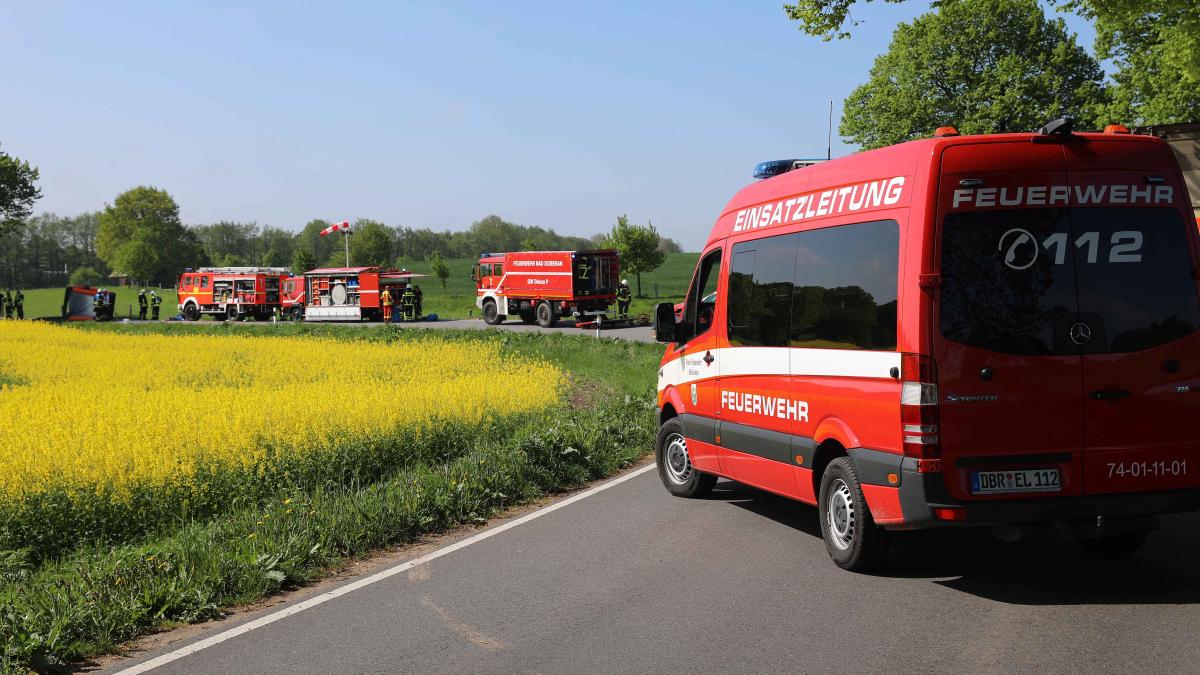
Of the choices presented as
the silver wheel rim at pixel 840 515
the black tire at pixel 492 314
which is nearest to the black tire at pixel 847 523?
the silver wheel rim at pixel 840 515

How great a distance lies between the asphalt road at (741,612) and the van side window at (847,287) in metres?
1.45

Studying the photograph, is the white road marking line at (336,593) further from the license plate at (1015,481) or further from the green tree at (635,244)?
the green tree at (635,244)

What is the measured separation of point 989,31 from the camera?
157 ft

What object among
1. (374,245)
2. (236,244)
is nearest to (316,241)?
(236,244)

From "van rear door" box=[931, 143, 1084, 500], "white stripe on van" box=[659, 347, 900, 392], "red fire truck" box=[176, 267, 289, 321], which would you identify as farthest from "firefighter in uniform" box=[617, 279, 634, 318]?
"van rear door" box=[931, 143, 1084, 500]

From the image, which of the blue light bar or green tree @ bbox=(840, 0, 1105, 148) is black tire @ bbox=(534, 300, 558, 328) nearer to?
green tree @ bbox=(840, 0, 1105, 148)

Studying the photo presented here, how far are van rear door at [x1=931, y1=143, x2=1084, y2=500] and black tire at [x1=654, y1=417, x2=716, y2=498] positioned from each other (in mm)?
3667

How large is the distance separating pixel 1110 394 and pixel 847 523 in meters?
1.69

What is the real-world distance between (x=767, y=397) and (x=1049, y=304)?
A: 225 cm

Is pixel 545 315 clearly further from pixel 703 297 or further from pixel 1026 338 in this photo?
pixel 1026 338

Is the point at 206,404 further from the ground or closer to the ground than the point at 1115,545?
further from the ground

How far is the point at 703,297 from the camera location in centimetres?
883

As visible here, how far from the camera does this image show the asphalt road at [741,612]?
4930 mm

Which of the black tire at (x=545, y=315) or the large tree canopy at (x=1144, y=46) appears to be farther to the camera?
the black tire at (x=545, y=315)
